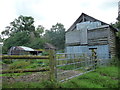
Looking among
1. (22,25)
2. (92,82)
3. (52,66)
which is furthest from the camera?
(22,25)

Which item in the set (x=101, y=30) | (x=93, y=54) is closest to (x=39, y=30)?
(x=101, y=30)

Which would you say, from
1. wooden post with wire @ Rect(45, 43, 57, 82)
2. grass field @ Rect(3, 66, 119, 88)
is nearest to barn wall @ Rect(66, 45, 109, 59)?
grass field @ Rect(3, 66, 119, 88)

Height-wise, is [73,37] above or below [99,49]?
above

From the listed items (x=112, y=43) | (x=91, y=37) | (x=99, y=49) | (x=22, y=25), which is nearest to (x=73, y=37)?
(x=91, y=37)

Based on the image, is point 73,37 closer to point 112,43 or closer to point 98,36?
point 98,36

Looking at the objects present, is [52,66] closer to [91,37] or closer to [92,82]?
[92,82]

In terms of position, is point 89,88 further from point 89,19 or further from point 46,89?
point 89,19

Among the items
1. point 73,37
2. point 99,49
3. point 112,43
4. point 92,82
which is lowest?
point 92,82

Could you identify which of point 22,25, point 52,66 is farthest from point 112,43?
point 22,25

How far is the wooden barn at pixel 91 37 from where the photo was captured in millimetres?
11649

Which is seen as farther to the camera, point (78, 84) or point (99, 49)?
point (99, 49)

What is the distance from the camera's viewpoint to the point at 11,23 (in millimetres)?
50250

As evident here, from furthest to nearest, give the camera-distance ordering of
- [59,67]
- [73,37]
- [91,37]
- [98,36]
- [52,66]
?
[73,37]
[91,37]
[98,36]
[59,67]
[52,66]

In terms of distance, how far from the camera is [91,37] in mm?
12852
